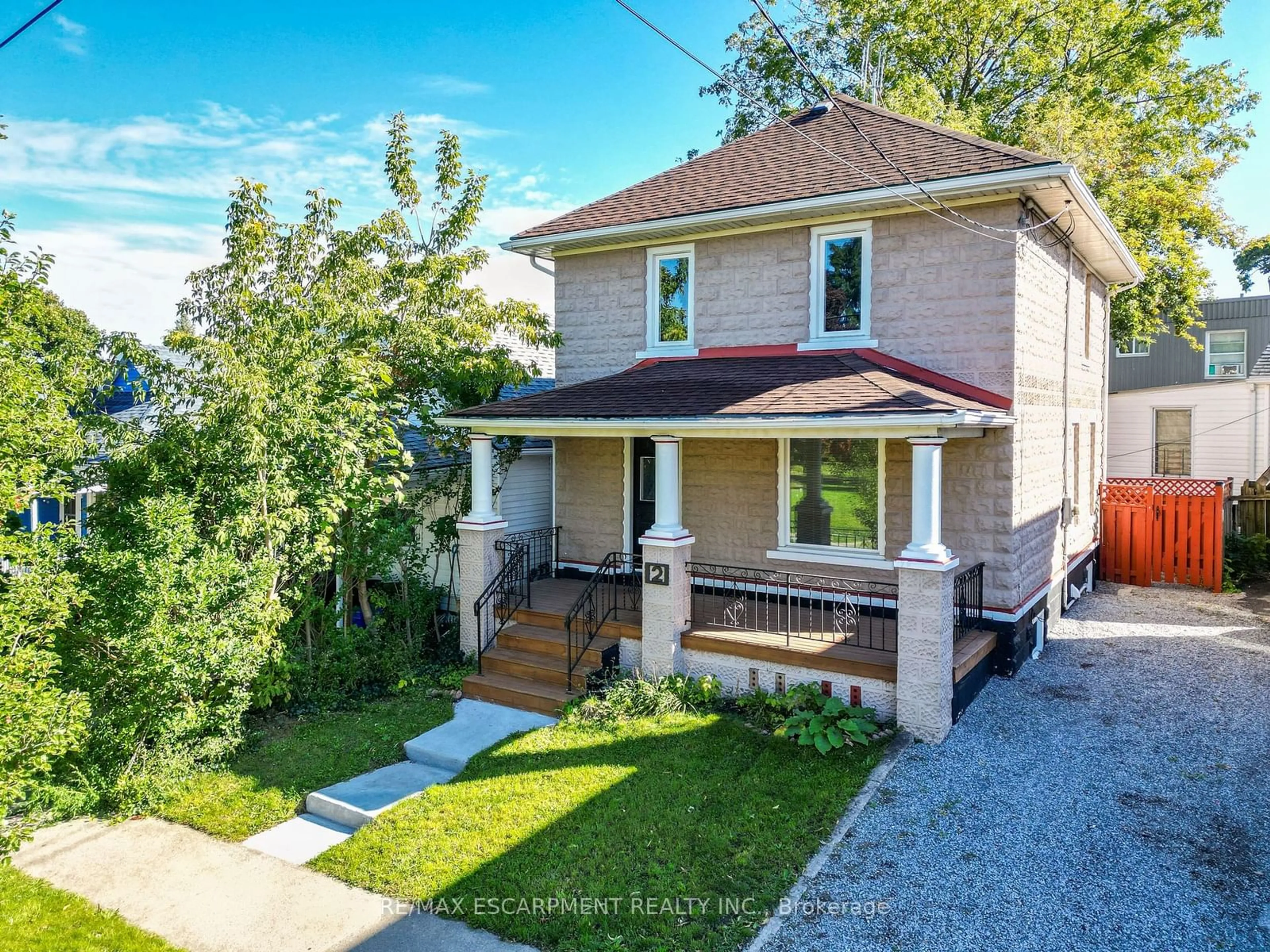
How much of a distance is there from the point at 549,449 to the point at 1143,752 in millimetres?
8582

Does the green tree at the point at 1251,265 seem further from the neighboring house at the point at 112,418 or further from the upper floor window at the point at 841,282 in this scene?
the neighboring house at the point at 112,418

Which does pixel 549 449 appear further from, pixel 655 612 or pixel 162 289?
pixel 162 289

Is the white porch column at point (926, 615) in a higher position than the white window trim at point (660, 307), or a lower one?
lower

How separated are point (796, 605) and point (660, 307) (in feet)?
15.4

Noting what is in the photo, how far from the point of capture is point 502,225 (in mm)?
13062

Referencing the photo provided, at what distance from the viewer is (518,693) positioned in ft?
28.2

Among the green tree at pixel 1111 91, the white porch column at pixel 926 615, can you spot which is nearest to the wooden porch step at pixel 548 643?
the white porch column at pixel 926 615

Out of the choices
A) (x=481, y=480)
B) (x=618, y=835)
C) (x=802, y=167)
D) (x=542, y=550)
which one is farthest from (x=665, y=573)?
(x=802, y=167)

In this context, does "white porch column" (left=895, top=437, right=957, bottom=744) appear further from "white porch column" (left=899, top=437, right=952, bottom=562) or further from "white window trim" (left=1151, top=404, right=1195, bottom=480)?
"white window trim" (left=1151, top=404, right=1195, bottom=480)

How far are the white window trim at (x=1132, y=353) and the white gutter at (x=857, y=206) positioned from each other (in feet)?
49.1

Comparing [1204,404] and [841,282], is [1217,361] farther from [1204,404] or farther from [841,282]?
[841,282]

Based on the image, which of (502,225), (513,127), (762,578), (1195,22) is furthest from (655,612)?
(1195,22)

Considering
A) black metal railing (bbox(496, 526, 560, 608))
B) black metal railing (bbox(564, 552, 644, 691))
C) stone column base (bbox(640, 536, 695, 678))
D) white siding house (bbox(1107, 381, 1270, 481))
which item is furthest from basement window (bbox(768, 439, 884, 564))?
white siding house (bbox(1107, 381, 1270, 481))

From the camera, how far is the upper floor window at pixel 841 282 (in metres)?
9.76
